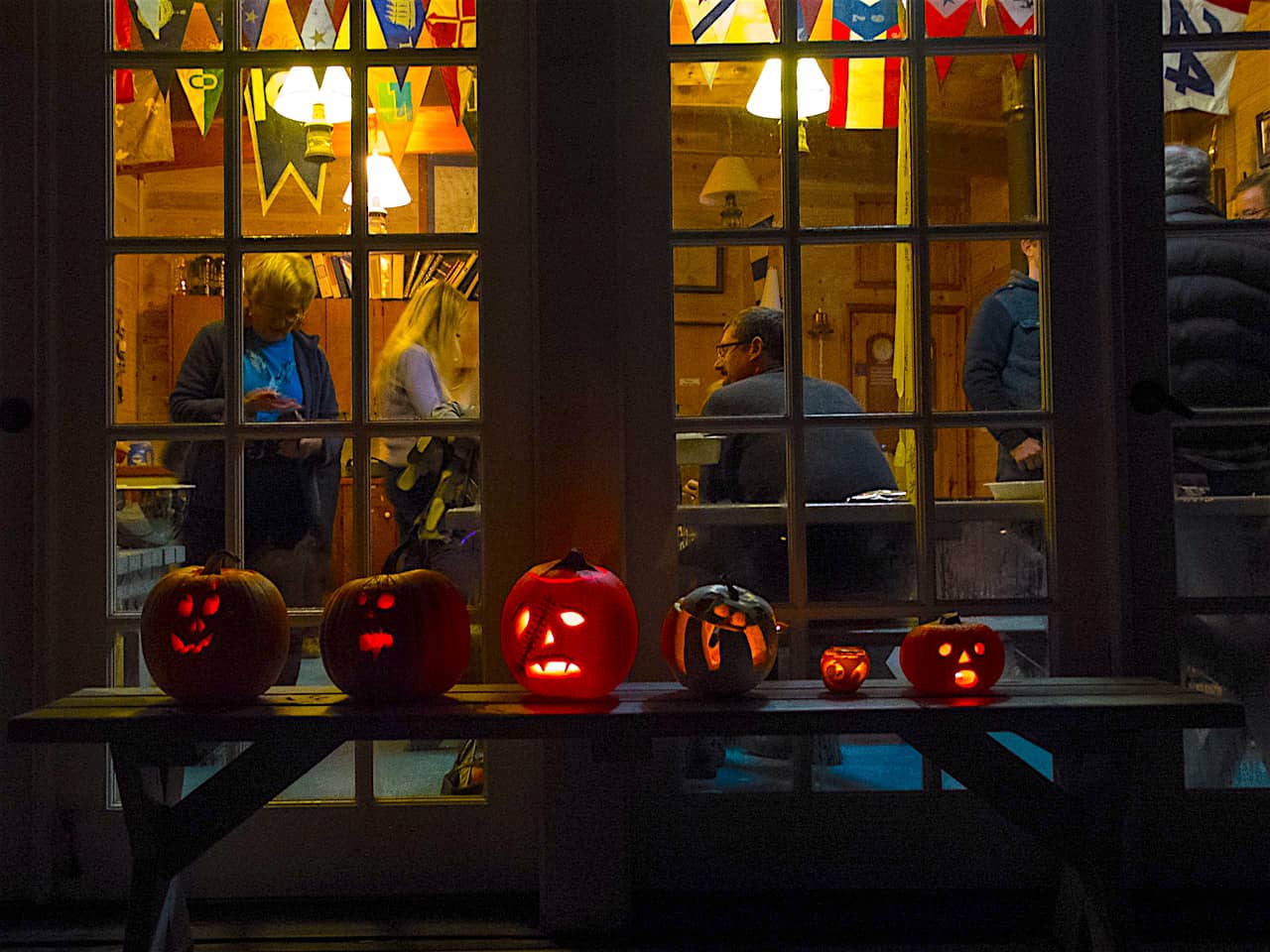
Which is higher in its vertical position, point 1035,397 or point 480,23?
point 480,23

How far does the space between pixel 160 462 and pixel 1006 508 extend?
1680 mm

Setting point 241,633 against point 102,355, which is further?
point 102,355

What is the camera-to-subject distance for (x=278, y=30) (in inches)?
88.5

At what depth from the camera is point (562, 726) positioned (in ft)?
5.61

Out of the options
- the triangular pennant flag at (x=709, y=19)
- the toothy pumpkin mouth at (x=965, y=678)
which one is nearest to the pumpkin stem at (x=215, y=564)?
the toothy pumpkin mouth at (x=965, y=678)

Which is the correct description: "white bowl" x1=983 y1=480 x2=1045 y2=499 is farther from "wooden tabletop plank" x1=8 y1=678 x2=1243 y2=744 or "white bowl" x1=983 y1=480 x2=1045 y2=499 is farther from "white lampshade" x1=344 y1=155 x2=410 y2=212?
"white lampshade" x1=344 y1=155 x2=410 y2=212

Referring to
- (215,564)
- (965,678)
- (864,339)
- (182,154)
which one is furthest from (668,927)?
(182,154)

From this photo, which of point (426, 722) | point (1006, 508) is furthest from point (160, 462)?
point (1006, 508)

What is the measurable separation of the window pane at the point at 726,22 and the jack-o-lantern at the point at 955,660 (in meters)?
1.22

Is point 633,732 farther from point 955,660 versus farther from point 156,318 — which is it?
point 156,318

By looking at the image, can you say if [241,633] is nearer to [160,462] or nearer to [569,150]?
[160,462]

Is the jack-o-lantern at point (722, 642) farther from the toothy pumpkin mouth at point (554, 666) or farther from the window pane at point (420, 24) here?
the window pane at point (420, 24)

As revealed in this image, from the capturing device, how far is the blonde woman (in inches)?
88.1

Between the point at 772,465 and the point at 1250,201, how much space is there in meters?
1.09
